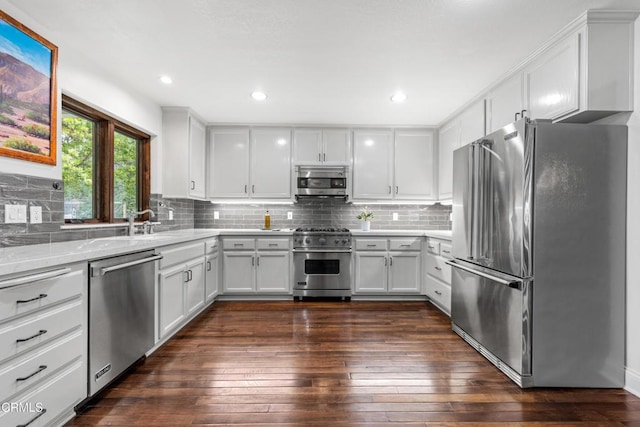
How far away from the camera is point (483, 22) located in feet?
6.88

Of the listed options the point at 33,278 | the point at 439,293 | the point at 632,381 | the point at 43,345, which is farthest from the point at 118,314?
the point at 632,381

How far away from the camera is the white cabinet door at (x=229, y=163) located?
14.5 ft

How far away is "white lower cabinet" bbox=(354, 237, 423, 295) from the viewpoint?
412 centimetres

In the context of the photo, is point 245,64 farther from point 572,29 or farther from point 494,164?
point 572,29

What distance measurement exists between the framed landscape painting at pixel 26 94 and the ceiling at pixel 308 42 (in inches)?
6.7

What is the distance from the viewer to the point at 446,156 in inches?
165

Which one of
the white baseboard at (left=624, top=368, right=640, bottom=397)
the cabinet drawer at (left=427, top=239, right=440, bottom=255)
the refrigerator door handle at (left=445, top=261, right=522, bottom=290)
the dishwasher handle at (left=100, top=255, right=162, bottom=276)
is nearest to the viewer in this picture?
the dishwasher handle at (left=100, top=255, right=162, bottom=276)

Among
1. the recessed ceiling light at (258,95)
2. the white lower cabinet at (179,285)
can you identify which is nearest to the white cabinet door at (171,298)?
the white lower cabinet at (179,285)

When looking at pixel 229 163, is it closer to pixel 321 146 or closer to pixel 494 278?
pixel 321 146

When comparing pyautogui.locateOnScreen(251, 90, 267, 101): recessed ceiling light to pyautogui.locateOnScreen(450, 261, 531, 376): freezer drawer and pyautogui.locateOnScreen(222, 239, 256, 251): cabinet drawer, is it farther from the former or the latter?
pyautogui.locateOnScreen(450, 261, 531, 376): freezer drawer

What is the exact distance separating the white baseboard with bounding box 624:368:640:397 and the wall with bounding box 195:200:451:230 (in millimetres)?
2811

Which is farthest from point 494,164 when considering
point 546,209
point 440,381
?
point 440,381

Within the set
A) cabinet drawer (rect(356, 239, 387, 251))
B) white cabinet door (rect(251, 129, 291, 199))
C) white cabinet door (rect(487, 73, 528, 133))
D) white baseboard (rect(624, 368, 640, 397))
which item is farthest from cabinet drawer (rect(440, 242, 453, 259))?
white cabinet door (rect(251, 129, 291, 199))

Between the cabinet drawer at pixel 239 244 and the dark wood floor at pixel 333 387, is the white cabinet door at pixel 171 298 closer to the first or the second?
the dark wood floor at pixel 333 387
